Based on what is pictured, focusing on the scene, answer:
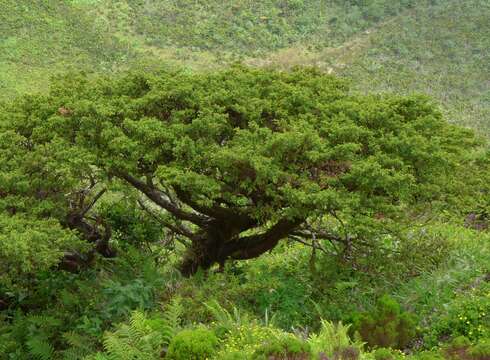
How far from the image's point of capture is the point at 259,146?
7.53m

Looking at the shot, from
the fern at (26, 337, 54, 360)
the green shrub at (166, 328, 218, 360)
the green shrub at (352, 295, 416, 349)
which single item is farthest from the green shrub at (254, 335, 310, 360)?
the fern at (26, 337, 54, 360)

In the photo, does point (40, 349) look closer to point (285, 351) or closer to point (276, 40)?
point (285, 351)

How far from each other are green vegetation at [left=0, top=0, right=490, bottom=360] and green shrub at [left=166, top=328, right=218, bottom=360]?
19mm

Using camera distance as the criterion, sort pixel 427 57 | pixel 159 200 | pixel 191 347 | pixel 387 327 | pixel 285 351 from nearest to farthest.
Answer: pixel 285 351, pixel 191 347, pixel 387 327, pixel 159 200, pixel 427 57

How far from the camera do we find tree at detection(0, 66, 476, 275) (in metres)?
7.31

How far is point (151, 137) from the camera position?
7.70 meters

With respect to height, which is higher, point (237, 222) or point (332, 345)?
point (332, 345)

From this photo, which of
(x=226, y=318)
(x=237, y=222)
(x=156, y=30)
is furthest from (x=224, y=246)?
(x=156, y=30)

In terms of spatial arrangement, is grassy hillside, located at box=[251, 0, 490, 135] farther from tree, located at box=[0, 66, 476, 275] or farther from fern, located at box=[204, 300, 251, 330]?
fern, located at box=[204, 300, 251, 330]

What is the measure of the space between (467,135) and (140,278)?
495 cm

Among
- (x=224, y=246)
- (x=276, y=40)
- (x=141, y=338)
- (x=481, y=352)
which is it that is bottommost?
(x=224, y=246)

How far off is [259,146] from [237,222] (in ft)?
5.73

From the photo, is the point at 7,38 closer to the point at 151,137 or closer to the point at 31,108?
the point at 31,108

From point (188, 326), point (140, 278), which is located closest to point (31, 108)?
point (140, 278)
